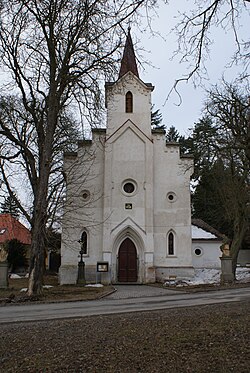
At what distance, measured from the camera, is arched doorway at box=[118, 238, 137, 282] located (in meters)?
28.0

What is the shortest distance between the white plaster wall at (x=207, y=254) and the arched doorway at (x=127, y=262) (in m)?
8.05

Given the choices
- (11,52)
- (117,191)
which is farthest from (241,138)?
(11,52)

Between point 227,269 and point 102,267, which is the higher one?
point 102,267

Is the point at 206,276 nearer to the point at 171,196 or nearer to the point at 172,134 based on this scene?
the point at 171,196

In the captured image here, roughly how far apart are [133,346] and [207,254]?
29204mm

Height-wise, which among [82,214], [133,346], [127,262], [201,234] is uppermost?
[82,214]

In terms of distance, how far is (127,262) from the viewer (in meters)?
28.2

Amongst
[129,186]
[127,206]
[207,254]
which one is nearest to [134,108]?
[129,186]

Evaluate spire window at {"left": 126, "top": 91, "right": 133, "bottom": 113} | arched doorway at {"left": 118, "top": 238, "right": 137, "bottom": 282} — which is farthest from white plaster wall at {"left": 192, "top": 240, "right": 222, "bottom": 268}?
spire window at {"left": 126, "top": 91, "right": 133, "bottom": 113}

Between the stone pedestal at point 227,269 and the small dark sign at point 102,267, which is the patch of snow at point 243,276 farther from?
the small dark sign at point 102,267

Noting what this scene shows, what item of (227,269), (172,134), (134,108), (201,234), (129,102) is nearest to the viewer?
(227,269)

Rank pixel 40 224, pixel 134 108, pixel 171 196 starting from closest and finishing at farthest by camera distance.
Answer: pixel 40 224 < pixel 171 196 < pixel 134 108

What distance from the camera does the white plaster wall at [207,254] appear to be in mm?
34594

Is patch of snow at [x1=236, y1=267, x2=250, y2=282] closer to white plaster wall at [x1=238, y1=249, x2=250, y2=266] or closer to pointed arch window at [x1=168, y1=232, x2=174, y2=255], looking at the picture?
pointed arch window at [x1=168, y1=232, x2=174, y2=255]
